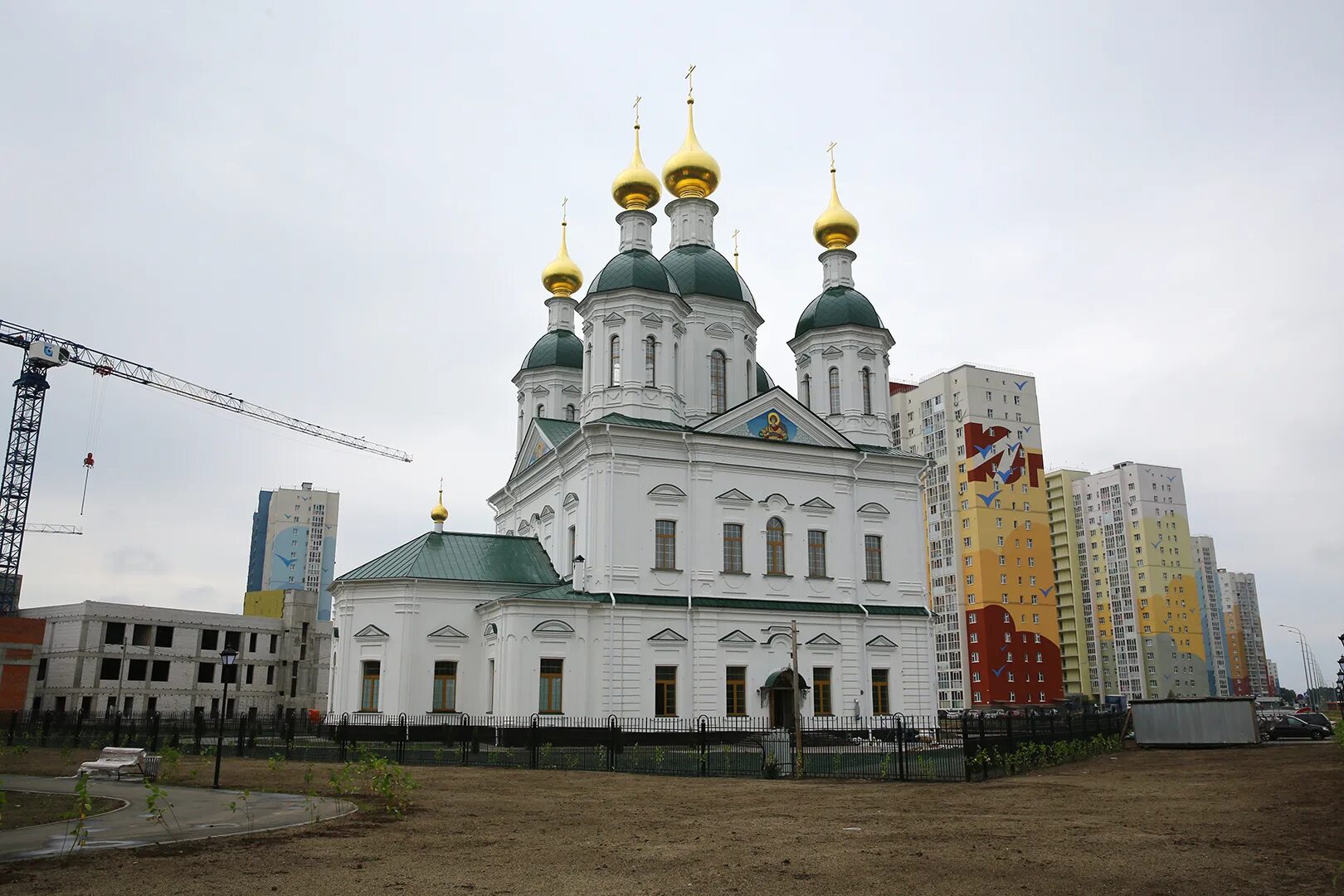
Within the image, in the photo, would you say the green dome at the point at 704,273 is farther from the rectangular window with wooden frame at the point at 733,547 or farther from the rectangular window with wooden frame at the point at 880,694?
the rectangular window with wooden frame at the point at 880,694

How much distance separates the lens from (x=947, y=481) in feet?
243

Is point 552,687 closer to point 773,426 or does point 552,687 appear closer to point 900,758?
point 773,426

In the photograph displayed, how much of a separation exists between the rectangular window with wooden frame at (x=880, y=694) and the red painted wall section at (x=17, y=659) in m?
40.5

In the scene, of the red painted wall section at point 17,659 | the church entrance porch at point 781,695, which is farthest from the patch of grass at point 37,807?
→ the red painted wall section at point 17,659

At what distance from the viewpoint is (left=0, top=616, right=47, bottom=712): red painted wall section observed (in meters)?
47.7

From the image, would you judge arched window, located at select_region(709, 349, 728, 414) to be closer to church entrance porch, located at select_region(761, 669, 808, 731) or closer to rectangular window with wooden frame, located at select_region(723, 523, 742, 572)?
rectangular window with wooden frame, located at select_region(723, 523, 742, 572)

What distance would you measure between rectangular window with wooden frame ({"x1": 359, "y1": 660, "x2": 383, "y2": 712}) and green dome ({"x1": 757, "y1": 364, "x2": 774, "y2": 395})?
17877 mm

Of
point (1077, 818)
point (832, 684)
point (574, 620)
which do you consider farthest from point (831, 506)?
point (1077, 818)

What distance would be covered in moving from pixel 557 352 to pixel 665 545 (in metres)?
14.4

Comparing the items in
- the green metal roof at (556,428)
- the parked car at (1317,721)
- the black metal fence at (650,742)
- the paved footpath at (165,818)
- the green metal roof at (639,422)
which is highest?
the green metal roof at (556,428)

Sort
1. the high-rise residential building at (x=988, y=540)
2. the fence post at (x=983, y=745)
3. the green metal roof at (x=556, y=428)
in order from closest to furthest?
the fence post at (x=983, y=745), the green metal roof at (x=556, y=428), the high-rise residential building at (x=988, y=540)

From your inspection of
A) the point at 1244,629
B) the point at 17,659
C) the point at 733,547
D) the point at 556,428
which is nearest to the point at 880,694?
the point at 733,547

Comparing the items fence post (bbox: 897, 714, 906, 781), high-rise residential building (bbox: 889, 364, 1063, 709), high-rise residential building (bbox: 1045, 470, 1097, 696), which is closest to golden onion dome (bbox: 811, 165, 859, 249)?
fence post (bbox: 897, 714, 906, 781)

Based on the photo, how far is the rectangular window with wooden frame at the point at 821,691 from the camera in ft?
103
